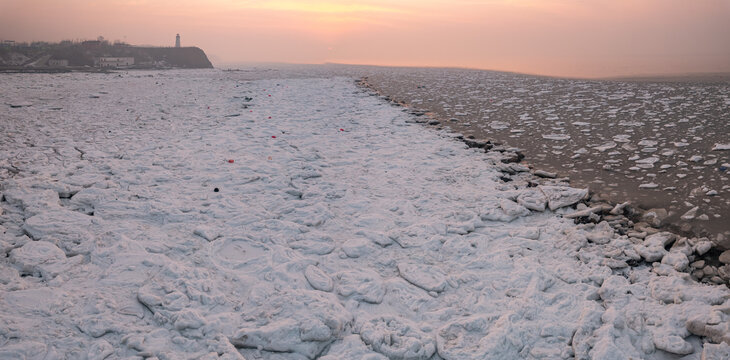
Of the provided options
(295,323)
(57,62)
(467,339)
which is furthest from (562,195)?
Answer: (57,62)

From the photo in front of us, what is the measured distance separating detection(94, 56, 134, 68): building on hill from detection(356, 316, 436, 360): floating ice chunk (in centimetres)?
4696

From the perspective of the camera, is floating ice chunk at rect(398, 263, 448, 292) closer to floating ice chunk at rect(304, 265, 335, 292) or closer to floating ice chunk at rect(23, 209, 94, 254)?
floating ice chunk at rect(304, 265, 335, 292)

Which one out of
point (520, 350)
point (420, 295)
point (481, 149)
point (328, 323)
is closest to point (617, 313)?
point (520, 350)

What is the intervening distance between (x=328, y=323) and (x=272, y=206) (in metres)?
2.44

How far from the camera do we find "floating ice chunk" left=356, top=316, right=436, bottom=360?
110 inches

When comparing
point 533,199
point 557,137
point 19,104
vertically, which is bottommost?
point 533,199

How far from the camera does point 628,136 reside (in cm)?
746

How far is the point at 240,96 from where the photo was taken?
13.7 meters

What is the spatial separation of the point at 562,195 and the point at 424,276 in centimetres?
251

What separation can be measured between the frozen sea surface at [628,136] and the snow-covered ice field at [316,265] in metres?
0.87

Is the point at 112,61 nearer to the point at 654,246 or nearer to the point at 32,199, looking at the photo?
the point at 32,199

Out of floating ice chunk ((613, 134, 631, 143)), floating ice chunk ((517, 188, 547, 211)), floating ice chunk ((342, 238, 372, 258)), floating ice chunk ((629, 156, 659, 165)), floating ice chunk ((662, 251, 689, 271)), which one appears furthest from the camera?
floating ice chunk ((613, 134, 631, 143))

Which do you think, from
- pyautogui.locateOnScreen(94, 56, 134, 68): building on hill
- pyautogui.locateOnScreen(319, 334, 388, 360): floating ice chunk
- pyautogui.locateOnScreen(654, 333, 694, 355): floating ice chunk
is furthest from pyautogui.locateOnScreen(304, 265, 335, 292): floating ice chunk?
pyautogui.locateOnScreen(94, 56, 134, 68): building on hill

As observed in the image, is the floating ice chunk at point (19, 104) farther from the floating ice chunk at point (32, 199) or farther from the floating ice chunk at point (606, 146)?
the floating ice chunk at point (606, 146)
